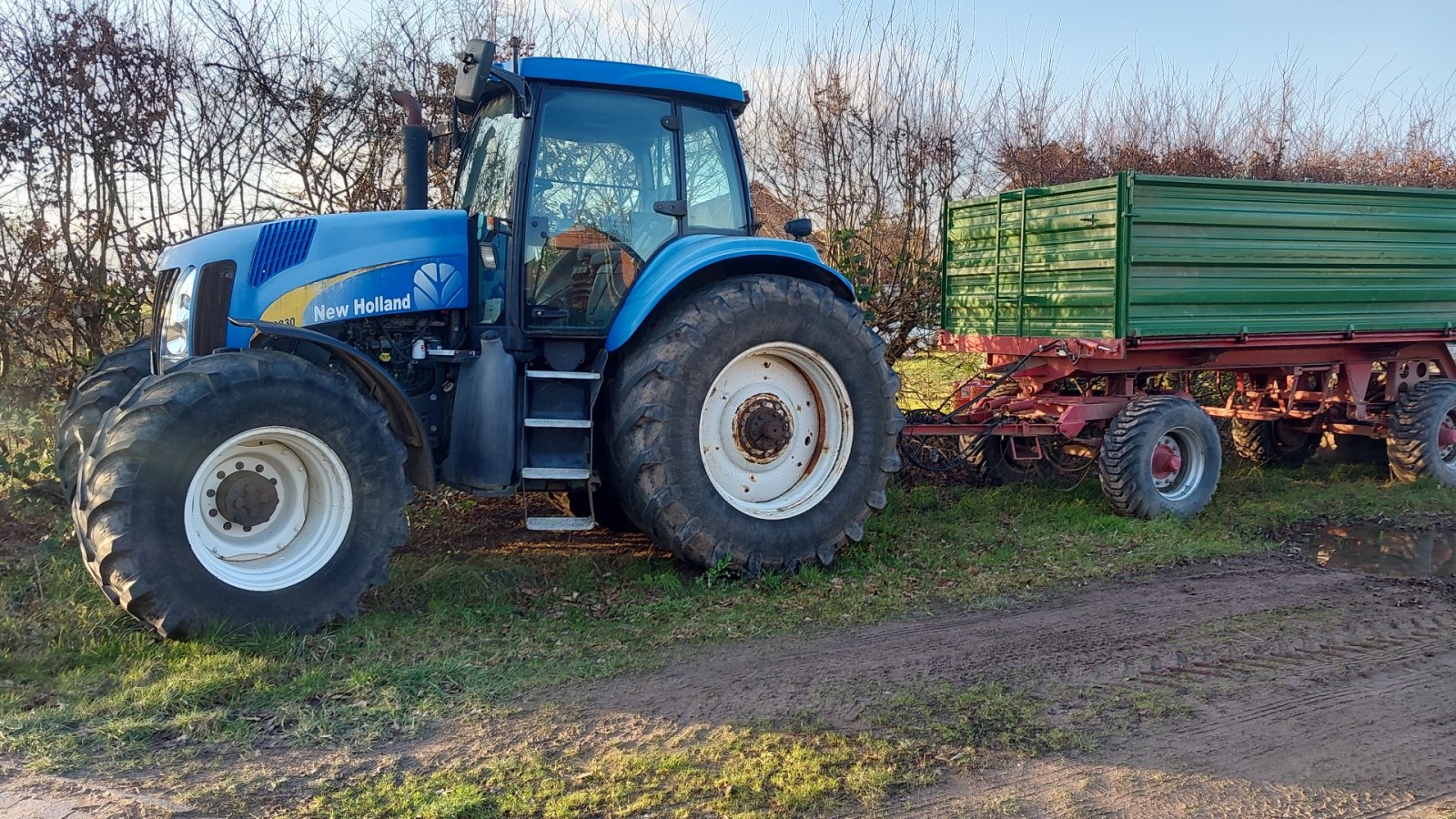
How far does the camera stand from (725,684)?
3.87m

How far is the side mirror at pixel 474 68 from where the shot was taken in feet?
14.4

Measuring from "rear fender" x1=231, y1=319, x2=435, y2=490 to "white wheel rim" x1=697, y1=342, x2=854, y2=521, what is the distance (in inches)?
50.3

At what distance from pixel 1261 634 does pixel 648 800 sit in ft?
9.42

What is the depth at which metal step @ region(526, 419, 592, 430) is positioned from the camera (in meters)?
4.81

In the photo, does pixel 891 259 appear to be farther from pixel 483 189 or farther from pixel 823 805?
pixel 823 805

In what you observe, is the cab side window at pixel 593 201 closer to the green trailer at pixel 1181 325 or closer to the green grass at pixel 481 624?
the green grass at pixel 481 624

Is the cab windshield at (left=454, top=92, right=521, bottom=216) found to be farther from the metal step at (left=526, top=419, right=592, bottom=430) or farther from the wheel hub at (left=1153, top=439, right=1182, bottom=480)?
the wheel hub at (left=1153, top=439, right=1182, bottom=480)

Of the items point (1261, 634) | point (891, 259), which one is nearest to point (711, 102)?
point (1261, 634)

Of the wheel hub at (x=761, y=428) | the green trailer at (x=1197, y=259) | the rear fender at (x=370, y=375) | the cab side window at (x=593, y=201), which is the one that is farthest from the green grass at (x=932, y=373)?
the rear fender at (x=370, y=375)

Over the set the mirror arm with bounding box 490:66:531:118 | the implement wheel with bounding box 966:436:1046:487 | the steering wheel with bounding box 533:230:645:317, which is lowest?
the implement wheel with bounding box 966:436:1046:487

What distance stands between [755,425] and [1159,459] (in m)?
2.94

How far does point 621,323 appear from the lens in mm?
4957

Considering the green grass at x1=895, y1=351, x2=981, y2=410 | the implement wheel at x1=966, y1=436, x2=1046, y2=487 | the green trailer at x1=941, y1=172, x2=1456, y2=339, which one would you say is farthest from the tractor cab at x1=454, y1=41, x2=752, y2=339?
the green grass at x1=895, y1=351, x2=981, y2=410

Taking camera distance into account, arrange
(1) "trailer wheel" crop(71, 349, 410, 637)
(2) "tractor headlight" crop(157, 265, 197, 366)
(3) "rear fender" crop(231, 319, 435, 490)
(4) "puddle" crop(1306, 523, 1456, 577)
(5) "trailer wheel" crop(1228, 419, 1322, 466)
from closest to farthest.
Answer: (1) "trailer wheel" crop(71, 349, 410, 637)
(3) "rear fender" crop(231, 319, 435, 490)
(2) "tractor headlight" crop(157, 265, 197, 366)
(4) "puddle" crop(1306, 523, 1456, 577)
(5) "trailer wheel" crop(1228, 419, 1322, 466)
